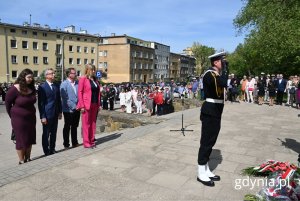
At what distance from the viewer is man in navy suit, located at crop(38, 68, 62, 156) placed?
20.0 ft

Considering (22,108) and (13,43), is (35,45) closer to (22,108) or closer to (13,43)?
(13,43)

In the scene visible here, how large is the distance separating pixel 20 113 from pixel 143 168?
2.50 metres

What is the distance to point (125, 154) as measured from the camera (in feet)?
19.7

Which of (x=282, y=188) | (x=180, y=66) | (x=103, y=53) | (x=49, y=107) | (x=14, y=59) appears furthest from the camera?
(x=180, y=66)

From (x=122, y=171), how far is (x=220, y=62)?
244 cm

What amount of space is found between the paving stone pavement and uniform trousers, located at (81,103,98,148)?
23cm

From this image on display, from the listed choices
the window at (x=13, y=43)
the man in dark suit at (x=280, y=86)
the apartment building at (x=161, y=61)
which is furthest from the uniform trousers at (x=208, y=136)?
the apartment building at (x=161, y=61)

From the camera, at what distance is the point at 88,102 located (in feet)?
20.5

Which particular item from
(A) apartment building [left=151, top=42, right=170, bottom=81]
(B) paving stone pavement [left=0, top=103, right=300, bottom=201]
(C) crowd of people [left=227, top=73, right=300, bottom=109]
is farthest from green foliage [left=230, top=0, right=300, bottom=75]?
(A) apartment building [left=151, top=42, right=170, bottom=81]

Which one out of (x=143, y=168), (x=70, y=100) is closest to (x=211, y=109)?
(x=143, y=168)

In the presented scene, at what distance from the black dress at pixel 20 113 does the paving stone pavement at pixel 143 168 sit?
518 mm

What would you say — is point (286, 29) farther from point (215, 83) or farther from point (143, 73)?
point (143, 73)

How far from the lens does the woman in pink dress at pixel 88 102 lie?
20.5 ft

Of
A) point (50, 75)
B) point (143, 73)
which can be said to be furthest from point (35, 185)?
point (143, 73)
